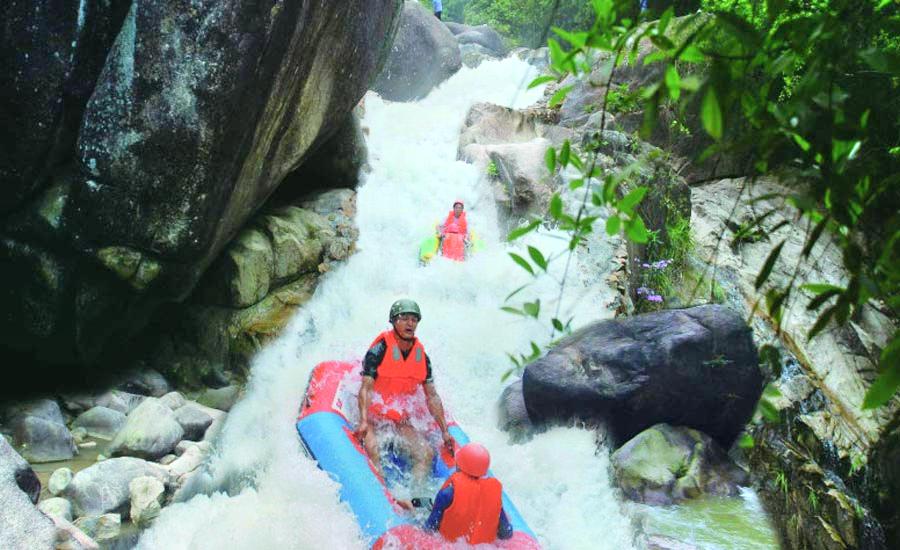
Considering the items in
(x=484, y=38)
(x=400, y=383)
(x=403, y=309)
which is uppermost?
(x=484, y=38)

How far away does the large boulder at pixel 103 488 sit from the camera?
15.5 ft

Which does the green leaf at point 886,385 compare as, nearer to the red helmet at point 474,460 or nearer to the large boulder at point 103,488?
the red helmet at point 474,460

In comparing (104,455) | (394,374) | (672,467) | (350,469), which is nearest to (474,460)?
(350,469)

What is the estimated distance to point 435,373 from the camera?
756cm

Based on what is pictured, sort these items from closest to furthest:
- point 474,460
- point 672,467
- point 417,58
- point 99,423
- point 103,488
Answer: point 474,460, point 103,488, point 672,467, point 99,423, point 417,58

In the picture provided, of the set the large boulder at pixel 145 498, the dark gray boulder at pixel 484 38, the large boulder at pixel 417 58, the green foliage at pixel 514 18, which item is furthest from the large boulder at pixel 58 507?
the dark gray boulder at pixel 484 38

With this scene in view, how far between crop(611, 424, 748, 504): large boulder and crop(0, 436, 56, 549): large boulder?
14.1 ft

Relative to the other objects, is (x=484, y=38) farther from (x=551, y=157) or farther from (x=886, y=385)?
(x=886, y=385)

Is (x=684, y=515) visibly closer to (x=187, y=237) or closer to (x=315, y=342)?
(x=315, y=342)

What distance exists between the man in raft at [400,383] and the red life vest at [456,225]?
482 cm

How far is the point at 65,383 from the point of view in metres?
6.68

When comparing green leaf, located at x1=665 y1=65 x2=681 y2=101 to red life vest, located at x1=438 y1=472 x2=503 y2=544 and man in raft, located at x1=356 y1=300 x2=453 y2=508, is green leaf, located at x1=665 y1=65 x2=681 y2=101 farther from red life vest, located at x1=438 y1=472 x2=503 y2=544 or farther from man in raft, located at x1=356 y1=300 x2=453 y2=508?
man in raft, located at x1=356 y1=300 x2=453 y2=508

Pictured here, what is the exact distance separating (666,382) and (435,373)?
8.75ft

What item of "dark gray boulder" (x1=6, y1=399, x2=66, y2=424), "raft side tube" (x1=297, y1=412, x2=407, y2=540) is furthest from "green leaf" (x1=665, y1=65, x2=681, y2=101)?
"dark gray boulder" (x1=6, y1=399, x2=66, y2=424)
